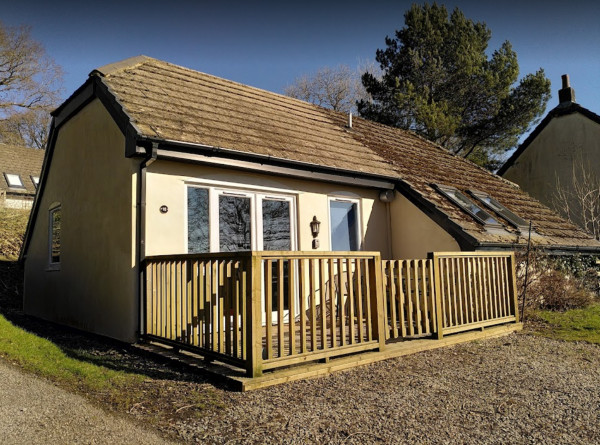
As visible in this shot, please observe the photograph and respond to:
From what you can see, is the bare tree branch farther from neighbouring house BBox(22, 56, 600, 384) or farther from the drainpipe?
the drainpipe

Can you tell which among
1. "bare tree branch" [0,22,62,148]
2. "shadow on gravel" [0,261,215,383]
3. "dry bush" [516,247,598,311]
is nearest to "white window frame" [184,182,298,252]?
"shadow on gravel" [0,261,215,383]

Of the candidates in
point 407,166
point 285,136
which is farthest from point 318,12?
point 407,166

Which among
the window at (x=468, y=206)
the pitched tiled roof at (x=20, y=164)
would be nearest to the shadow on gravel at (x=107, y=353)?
the window at (x=468, y=206)

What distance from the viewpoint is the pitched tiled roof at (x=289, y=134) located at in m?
7.95

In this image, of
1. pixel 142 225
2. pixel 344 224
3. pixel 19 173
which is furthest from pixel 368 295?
pixel 19 173

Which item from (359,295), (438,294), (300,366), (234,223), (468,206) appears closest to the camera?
(300,366)

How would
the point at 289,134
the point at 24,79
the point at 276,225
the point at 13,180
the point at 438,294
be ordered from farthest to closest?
1. the point at 13,180
2. the point at 24,79
3. the point at 289,134
4. the point at 276,225
5. the point at 438,294

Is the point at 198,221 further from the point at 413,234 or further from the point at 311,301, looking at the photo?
the point at 413,234

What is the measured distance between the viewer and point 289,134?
33.2 ft

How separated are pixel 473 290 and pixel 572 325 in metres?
2.25

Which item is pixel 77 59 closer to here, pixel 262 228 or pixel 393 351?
pixel 262 228

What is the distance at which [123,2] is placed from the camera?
8.63m

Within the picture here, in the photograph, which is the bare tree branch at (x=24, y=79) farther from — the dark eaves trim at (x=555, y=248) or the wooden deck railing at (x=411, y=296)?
the wooden deck railing at (x=411, y=296)

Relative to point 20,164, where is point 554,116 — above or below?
above
